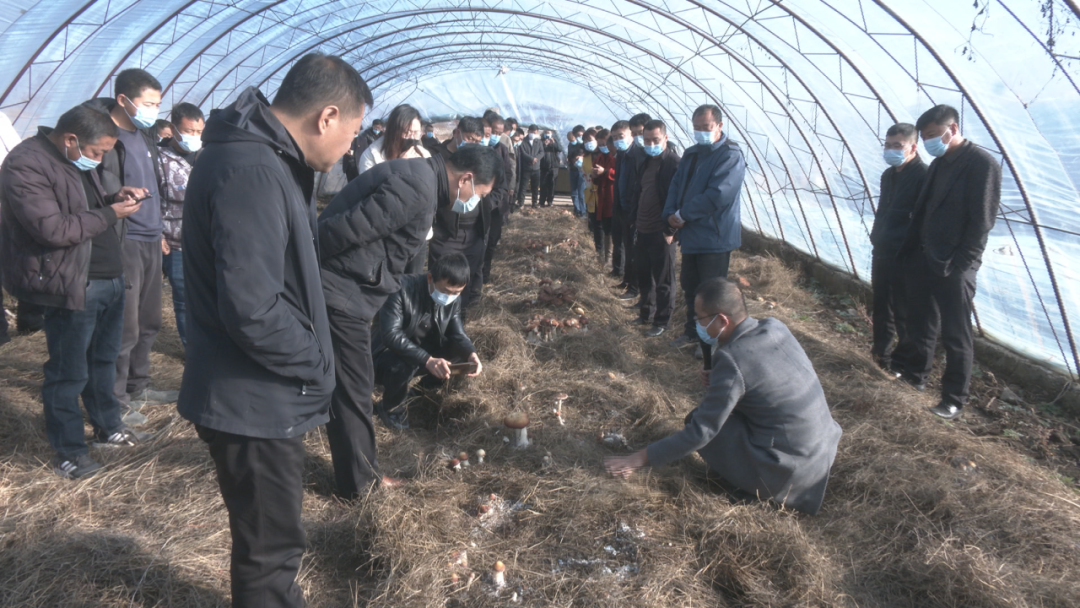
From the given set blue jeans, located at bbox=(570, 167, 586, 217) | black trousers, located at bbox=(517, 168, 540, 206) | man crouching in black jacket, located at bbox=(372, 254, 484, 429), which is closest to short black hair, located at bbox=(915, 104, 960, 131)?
man crouching in black jacket, located at bbox=(372, 254, 484, 429)

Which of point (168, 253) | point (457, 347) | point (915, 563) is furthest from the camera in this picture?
point (168, 253)

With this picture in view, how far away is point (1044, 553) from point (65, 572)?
4334mm

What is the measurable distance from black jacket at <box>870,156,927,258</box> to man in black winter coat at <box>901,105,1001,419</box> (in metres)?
0.28

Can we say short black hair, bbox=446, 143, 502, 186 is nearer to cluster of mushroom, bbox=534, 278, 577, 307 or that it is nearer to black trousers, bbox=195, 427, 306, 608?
black trousers, bbox=195, 427, 306, 608

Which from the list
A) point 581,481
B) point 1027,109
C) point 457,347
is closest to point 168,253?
point 457,347

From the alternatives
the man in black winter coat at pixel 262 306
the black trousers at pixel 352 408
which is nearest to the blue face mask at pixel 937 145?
the black trousers at pixel 352 408

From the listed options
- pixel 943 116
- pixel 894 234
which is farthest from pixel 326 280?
pixel 894 234

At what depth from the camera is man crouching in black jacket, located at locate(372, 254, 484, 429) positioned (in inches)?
155

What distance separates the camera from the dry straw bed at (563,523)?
8.70 ft

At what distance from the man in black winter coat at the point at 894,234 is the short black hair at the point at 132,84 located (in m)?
5.56

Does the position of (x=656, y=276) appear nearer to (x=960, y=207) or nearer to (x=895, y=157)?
(x=895, y=157)

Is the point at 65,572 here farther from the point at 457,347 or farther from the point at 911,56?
the point at 911,56

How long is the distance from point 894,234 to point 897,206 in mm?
229

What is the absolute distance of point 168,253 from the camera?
484 cm
